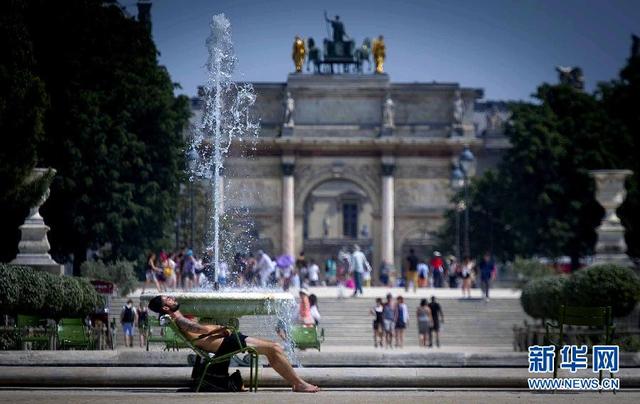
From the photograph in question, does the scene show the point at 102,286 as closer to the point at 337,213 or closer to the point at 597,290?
the point at 597,290

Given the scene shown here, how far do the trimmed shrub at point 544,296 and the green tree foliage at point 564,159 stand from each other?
18.5 meters

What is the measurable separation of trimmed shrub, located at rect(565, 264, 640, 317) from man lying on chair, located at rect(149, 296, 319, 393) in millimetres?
17608

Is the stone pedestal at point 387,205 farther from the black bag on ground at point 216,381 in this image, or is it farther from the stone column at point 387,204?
the black bag on ground at point 216,381

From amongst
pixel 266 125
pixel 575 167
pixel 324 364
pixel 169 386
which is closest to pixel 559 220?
pixel 575 167

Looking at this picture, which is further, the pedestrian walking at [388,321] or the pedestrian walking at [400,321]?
the pedestrian walking at [400,321]

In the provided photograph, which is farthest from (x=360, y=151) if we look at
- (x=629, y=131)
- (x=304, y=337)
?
(x=304, y=337)

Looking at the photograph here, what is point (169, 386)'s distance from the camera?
19109 mm

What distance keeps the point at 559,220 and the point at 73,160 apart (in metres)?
21.5

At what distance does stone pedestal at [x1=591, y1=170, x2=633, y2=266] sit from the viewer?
4109 centimetres

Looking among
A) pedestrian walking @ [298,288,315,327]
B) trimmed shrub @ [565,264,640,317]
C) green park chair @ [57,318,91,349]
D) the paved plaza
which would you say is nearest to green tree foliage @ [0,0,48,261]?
pedestrian walking @ [298,288,315,327]

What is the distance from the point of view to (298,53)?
81250 millimetres

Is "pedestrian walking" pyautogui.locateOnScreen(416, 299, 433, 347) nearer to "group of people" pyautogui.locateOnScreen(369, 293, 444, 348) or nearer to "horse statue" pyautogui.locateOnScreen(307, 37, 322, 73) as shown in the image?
"group of people" pyautogui.locateOnScreen(369, 293, 444, 348)

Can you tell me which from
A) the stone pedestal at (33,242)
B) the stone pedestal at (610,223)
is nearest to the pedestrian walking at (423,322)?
the stone pedestal at (610,223)

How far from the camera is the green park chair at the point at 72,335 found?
1071 inches
